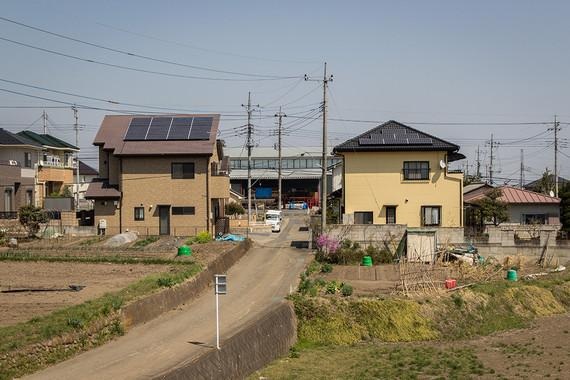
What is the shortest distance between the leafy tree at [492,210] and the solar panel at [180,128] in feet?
52.5

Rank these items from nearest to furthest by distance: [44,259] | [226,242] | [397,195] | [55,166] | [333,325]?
[333,325], [44,259], [226,242], [397,195], [55,166]

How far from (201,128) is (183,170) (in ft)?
8.54

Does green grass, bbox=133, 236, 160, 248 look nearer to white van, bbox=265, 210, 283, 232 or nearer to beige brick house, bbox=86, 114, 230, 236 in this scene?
beige brick house, bbox=86, 114, 230, 236

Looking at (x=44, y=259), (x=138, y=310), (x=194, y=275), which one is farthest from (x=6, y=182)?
(x=138, y=310)

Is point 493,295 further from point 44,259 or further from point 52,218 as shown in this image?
point 52,218

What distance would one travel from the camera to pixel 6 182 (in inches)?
1517

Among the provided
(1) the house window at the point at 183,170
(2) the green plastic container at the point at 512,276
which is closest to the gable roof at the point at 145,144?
(1) the house window at the point at 183,170

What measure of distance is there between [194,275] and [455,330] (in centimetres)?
870

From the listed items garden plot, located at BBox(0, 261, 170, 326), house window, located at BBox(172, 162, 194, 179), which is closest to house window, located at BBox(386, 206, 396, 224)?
house window, located at BBox(172, 162, 194, 179)

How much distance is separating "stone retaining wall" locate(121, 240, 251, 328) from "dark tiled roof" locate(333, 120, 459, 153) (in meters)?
10.4

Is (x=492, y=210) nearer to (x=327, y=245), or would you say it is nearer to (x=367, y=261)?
(x=367, y=261)

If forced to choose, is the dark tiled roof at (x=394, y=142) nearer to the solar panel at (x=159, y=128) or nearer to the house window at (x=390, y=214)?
the house window at (x=390, y=214)

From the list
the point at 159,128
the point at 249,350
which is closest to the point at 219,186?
the point at 159,128

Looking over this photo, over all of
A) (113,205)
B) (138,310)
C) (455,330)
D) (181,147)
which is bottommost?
(455,330)
